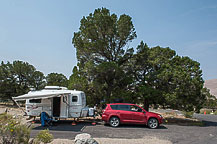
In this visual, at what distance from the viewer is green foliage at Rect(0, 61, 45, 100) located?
3067 centimetres

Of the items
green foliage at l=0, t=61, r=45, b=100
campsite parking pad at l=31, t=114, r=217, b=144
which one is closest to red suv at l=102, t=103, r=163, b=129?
campsite parking pad at l=31, t=114, r=217, b=144

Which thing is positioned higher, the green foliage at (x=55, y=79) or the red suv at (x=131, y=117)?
the green foliage at (x=55, y=79)

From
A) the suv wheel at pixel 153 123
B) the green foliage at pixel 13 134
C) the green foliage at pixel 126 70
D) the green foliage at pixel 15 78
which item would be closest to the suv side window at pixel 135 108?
the suv wheel at pixel 153 123

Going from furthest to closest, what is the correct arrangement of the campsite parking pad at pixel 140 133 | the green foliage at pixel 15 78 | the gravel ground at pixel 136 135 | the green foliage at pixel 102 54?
the green foliage at pixel 15 78 < the green foliage at pixel 102 54 < the campsite parking pad at pixel 140 133 < the gravel ground at pixel 136 135

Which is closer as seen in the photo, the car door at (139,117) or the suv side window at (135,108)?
the car door at (139,117)

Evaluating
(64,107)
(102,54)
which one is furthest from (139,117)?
(102,54)

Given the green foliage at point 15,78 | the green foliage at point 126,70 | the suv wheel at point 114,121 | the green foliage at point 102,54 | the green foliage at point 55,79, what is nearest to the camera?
the suv wheel at point 114,121

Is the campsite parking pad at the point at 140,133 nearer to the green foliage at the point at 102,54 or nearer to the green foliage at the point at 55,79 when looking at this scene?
the green foliage at the point at 102,54

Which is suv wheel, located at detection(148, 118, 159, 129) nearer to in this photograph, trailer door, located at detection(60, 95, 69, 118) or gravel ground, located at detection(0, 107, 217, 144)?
gravel ground, located at detection(0, 107, 217, 144)

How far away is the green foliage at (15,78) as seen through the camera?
30.7 meters

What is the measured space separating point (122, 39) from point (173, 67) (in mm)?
5145

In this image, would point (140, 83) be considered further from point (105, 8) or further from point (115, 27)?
point (105, 8)

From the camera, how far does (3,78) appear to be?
30688 mm

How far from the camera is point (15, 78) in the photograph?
31.3 m
